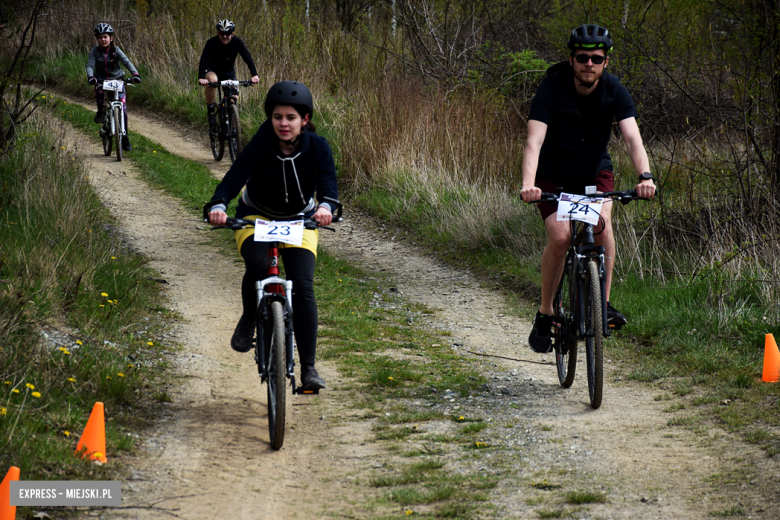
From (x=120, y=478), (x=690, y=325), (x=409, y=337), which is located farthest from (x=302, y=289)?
(x=690, y=325)

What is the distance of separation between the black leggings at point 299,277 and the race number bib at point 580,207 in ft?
5.04

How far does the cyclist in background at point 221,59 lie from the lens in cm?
1248

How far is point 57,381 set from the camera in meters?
4.27

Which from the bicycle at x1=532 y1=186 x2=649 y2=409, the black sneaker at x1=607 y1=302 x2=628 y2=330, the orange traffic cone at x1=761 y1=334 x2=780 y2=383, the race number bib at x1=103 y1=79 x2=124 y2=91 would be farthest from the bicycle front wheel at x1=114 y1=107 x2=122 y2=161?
the orange traffic cone at x1=761 y1=334 x2=780 y2=383

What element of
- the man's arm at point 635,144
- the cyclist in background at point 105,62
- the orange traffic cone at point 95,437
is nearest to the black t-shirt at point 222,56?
the cyclist in background at point 105,62

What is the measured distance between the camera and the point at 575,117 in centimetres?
488

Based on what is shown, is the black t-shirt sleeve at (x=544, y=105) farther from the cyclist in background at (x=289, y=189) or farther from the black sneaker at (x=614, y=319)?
the cyclist in background at (x=289, y=189)

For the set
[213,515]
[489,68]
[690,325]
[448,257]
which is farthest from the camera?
[489,68]

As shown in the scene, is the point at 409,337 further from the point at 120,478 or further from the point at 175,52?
the point at 175,52

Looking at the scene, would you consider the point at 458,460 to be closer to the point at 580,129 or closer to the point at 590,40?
the point at 580,129

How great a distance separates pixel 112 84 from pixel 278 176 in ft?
30.9

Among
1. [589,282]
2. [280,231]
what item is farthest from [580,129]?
[280,231]

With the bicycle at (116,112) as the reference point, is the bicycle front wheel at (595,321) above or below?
below

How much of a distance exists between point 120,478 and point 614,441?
2.60 meters
